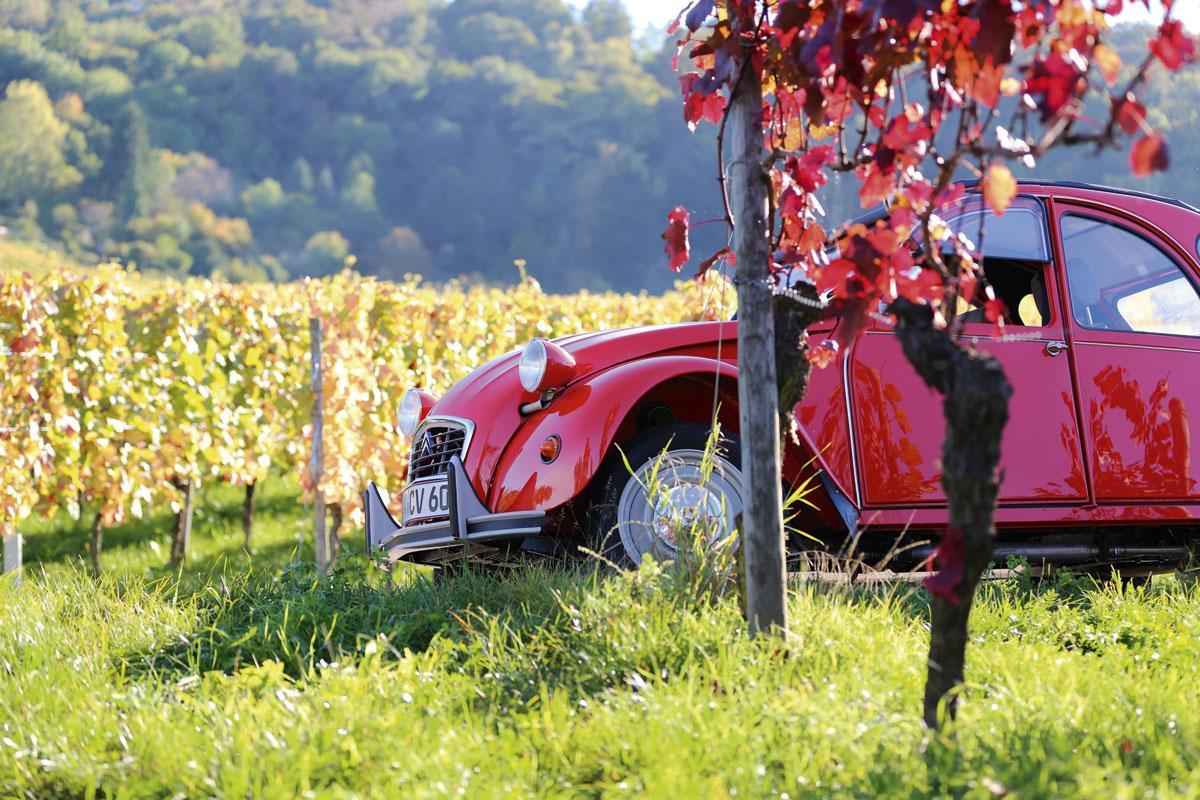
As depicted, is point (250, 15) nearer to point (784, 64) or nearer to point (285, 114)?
point (285, 114)

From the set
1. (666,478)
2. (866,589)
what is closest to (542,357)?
(666,478)

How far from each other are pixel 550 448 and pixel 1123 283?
2683 mm

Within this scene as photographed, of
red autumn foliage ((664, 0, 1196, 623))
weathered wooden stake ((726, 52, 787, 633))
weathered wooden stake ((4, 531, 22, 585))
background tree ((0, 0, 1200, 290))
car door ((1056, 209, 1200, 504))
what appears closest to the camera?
red autumn foliage ((664, 0, 1196, 623))

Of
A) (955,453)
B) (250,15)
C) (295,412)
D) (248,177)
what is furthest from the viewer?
(250,15)

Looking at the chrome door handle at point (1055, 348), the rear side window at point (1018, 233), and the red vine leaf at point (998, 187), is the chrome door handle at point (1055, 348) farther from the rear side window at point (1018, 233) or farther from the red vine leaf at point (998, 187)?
the red vine leaf at point (998, 187)

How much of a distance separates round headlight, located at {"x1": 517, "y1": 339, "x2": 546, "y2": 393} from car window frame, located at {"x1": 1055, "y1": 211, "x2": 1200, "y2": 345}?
7.28 ft

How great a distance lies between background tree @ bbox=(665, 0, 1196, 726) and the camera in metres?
2.51

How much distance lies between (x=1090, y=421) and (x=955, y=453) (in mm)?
2558

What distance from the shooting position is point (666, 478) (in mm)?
4395

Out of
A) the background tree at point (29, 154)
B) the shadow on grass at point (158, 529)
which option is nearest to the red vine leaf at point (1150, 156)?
the shadow on grass at point (158, 529)

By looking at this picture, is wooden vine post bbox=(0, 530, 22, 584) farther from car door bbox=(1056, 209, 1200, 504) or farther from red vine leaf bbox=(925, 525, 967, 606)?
red vine leaf bbox=(925, 525, 967, 606)

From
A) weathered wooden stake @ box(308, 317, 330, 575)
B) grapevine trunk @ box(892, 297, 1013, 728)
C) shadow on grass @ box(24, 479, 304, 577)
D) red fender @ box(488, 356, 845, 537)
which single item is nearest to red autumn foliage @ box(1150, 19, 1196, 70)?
grapevine trunk @ box(892, 297, 1013, 728)

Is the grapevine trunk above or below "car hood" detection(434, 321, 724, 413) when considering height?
below

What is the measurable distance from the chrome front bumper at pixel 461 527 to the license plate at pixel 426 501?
4 cm
